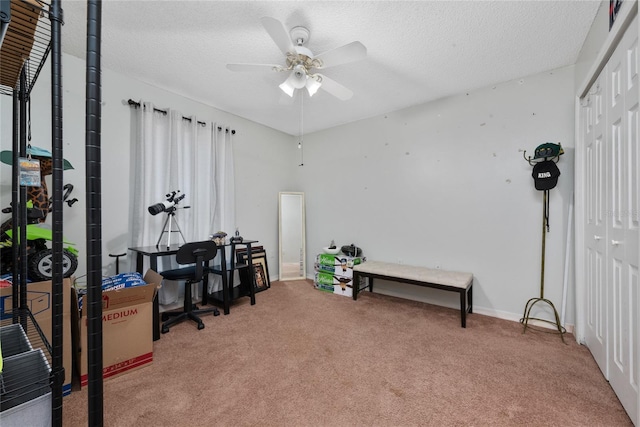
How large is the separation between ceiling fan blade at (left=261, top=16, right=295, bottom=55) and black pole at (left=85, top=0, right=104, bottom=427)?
116cm

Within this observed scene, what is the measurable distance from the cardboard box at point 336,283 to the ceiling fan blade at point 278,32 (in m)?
2.68

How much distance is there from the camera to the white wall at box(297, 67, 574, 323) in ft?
8.20

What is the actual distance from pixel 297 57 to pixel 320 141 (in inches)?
89.5

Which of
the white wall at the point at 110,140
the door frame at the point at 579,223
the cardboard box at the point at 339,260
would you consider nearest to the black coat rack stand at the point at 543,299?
the door frame at the point at 579,223

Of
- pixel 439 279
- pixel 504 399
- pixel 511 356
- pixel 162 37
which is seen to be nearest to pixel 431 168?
pixel 439 279

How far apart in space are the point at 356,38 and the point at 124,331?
271 cm

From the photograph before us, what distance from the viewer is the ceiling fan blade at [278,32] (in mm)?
1534

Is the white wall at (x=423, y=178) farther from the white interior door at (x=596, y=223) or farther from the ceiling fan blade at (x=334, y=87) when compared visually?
the ceiling fan blade at (x=334, y=87)

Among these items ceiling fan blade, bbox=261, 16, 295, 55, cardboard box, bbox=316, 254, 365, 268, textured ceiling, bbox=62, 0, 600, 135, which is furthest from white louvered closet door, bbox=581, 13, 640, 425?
cardboard box, bbox=316, 254, 365, 268

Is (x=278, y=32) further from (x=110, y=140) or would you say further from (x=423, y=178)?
(x=423, y=178)

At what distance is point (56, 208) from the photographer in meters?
0.74

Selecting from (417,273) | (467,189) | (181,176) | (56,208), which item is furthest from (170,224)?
(467,189)

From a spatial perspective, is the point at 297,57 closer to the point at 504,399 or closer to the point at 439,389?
the point at 439,389

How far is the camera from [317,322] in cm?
264
